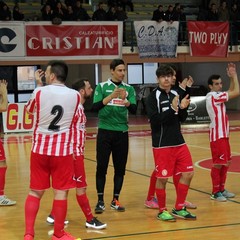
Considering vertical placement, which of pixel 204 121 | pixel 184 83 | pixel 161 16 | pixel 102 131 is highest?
pixel 161 16

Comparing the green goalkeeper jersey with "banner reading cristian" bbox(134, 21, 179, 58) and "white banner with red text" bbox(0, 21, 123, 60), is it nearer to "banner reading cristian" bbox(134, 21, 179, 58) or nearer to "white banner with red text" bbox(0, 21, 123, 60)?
"white banner with red text" bbox(0, 21, 123, 60)

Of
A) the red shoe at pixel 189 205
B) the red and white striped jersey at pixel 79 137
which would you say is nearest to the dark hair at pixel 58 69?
the red and white striped jersey at pixel 79 137

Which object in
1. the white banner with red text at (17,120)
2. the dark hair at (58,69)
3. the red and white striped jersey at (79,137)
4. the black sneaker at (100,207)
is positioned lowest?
the white banner with red text at (17,120)

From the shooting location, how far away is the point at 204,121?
21.8 metres

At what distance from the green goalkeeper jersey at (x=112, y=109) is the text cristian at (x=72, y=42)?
13.8m

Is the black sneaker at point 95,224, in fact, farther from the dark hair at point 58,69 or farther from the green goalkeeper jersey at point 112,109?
the dark hair at point 58,69

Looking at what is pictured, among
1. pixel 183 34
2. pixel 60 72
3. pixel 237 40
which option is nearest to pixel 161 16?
pixel 183 34

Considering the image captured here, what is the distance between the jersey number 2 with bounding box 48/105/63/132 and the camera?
6.22 m

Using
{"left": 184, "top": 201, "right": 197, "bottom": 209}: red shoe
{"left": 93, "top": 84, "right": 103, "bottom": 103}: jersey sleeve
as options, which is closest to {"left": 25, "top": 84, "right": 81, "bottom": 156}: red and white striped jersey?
{"left": 93, "top": 84, "right": 103, "bottom": 103}: jersey sleeve

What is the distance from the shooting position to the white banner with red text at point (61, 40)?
21.2 metres

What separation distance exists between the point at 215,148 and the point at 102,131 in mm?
1776

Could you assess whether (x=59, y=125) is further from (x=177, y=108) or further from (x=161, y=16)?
(x=161, y=16)

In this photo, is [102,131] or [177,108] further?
[102,131]

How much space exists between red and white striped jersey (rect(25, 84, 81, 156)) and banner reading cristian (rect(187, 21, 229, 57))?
18.0 meters
